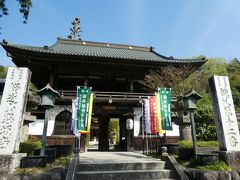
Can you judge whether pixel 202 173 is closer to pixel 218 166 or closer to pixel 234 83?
pixel 218 166

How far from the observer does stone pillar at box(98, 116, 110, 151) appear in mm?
17453

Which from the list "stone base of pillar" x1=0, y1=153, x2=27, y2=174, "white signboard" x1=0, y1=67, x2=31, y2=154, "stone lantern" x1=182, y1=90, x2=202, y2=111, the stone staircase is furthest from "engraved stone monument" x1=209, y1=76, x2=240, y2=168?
"white signboard" x1=0, y1=67, x2=31, y2=154

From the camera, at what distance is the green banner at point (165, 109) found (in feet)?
33.6

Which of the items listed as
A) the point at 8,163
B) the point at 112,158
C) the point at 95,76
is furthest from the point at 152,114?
the point at 8,163

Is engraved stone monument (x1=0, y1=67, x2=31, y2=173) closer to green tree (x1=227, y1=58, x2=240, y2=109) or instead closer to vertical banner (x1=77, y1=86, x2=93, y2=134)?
vertical banner (x1=77, y1=86, x2=93, y2=134)

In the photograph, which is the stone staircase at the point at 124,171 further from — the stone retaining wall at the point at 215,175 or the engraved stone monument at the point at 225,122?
the engraved stone monument at the point at 225,122

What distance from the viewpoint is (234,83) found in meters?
50.6

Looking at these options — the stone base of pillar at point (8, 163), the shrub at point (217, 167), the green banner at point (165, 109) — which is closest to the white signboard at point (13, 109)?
the stone base of pillar at point (8, 163)

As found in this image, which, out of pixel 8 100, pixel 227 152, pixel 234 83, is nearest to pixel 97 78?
pixel 8 100

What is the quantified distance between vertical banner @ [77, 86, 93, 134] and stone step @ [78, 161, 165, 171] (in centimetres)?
324

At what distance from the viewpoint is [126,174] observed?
6.93 metres

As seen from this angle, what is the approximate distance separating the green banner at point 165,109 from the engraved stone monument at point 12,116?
275 inches

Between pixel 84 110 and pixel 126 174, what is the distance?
16.5ft

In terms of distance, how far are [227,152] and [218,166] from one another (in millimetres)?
764
